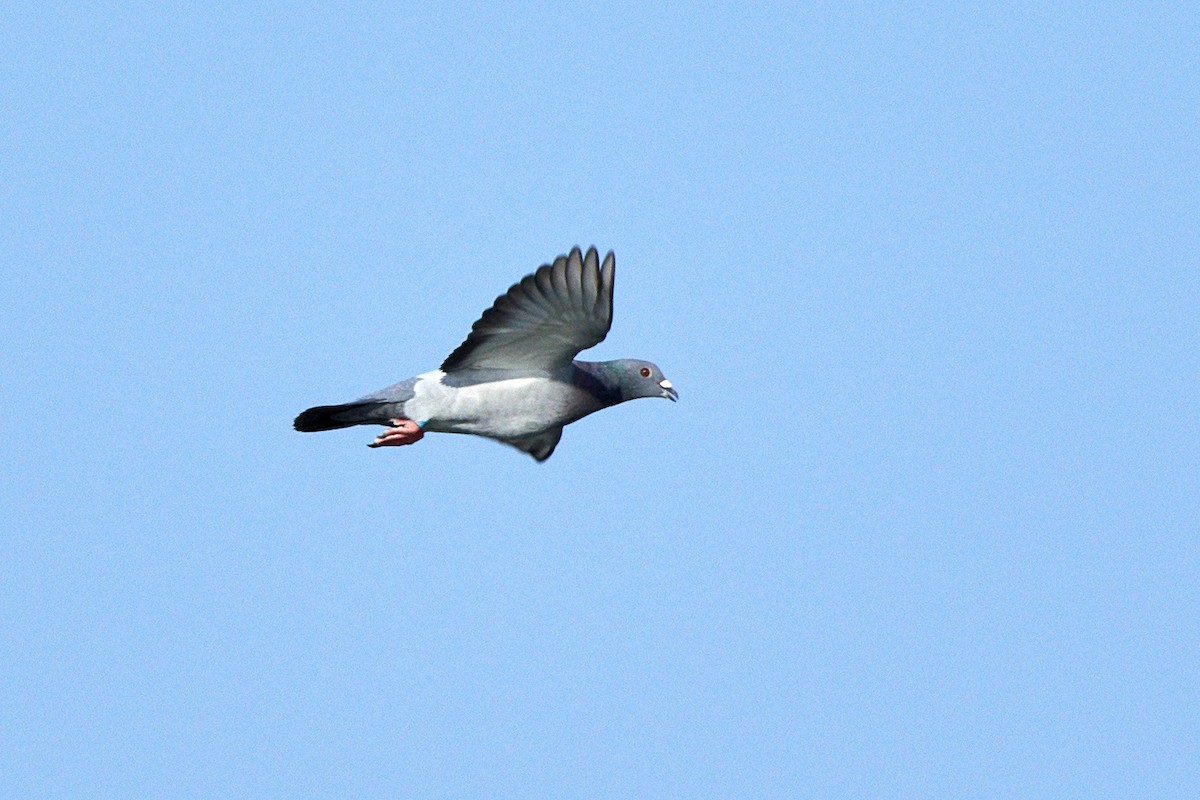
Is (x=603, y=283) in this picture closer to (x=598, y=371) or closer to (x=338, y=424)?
(x=598, y=371)

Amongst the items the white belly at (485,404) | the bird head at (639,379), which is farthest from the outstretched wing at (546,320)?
the bird head at (639,379)

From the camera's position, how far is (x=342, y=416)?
15266 millimetres

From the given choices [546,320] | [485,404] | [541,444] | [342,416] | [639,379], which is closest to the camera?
[546,320]

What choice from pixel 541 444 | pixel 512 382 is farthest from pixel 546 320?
pixel 541 444

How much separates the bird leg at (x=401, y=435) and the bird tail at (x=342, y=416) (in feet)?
0.53

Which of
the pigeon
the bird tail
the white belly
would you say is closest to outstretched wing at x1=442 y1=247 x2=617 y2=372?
the pigeon

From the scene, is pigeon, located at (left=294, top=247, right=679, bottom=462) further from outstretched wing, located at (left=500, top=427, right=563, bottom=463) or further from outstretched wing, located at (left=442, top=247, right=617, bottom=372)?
outstretched wing, located at (left=500, top=427, right=563, bottom=463)

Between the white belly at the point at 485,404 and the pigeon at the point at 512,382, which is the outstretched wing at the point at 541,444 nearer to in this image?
the pigeon at the point at 512,382

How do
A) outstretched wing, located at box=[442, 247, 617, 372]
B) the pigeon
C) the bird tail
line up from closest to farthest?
outstretched wing, located at box=[442, 247, 617, 372] < the pigeon < the bird tail

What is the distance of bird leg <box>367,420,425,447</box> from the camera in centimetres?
1509

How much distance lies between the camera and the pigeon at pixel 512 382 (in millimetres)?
14297

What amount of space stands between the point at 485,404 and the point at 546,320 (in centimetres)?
119

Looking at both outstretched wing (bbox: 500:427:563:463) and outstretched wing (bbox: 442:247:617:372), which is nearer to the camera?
outstretched wing (bbox: 442:247:617:372)

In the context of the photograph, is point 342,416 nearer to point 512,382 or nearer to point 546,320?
point 512,382
